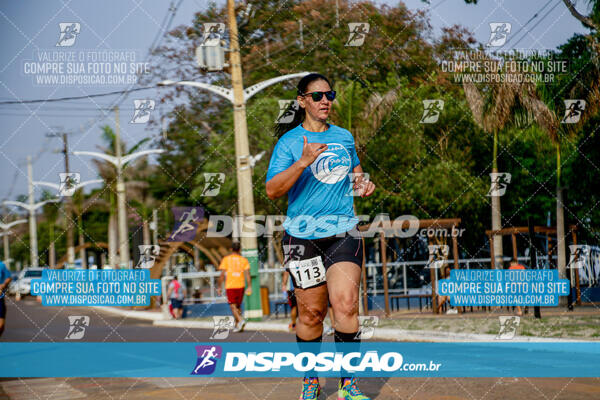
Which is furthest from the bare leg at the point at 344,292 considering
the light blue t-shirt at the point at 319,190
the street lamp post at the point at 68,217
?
the street lamp post at the point at 68,217

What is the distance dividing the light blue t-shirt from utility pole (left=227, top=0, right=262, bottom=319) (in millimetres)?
13576

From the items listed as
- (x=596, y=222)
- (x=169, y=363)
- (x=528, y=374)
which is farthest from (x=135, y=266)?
(x=528, y=374)

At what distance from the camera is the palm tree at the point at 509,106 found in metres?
16.9

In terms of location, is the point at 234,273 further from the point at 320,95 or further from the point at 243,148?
the point at 320,95

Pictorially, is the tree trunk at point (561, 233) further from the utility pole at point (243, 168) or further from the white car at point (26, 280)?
the white car at point (26, 280)

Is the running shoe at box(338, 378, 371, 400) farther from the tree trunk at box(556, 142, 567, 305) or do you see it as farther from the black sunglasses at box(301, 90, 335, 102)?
the tree trunk at box(556, 142, 567, 305)

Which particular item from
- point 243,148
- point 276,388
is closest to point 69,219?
point 243,148

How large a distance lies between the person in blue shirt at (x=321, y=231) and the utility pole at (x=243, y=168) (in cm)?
1356

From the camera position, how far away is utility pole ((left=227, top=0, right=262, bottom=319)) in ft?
62.4

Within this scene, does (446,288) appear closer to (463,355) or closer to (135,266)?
(463,355)

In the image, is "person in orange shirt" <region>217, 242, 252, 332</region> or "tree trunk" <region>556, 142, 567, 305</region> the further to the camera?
"tree trunk" <region>556, 142, 567, 305</region>

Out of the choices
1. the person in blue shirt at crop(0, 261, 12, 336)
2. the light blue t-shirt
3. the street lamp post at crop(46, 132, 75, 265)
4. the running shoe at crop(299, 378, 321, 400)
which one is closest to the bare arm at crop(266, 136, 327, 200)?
the light blue t-shirt

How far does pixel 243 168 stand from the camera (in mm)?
19047

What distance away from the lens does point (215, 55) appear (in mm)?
18516
